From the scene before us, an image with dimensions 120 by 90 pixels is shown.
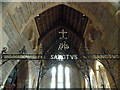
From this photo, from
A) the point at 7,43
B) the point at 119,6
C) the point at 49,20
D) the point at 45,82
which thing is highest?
the point at 49,20

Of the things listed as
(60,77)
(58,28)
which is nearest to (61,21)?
(58,28)

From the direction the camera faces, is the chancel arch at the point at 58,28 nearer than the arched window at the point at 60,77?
Yes

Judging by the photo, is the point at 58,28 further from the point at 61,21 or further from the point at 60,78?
the point at 60,78

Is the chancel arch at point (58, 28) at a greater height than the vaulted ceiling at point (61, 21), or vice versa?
the vaulted ceiling at point (61, 21)

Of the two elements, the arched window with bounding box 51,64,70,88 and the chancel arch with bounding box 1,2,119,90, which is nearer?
the chancel arch with bounding box 1,2,119,90

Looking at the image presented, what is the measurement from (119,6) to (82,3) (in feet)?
6.51

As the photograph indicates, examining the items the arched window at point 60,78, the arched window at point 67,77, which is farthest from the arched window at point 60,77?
the arched window at point 67,77

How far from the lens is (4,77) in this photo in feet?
11.7

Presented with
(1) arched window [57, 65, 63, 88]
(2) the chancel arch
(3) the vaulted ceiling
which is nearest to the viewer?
(2) the chancel arch

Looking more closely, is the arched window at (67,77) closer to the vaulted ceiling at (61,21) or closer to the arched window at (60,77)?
the arched window at (60,77)

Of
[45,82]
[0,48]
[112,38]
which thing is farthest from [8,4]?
[45,82]

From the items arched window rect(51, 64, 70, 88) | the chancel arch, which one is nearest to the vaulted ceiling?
the chancel arch

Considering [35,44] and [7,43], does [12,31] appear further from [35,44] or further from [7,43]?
[35,44]

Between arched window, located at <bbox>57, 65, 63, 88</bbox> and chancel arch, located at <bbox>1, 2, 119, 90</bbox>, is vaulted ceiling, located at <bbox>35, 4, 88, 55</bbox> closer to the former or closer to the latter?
chancel arch, located at <bbox>1, 2, 119, 90</bbox>
